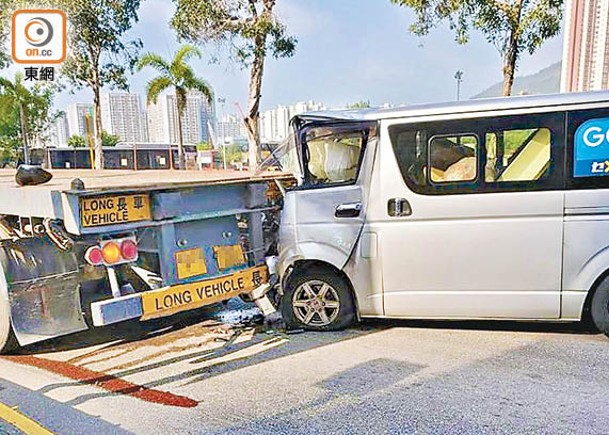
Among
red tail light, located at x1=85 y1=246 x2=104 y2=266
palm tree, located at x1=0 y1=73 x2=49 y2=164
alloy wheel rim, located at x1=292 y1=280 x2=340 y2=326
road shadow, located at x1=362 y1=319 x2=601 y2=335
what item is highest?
palm tree, located at x1=0 y1=73 x2=49 y2=164

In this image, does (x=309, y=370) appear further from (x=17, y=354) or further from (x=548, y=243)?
(x=17, y=354)

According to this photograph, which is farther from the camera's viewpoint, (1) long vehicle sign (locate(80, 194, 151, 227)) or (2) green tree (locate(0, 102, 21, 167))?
A: (2) green tree (locate(0, 102, 21, 167))

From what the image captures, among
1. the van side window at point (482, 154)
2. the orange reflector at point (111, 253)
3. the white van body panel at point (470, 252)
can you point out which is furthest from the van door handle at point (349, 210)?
the orange reflector at point (111, 253)

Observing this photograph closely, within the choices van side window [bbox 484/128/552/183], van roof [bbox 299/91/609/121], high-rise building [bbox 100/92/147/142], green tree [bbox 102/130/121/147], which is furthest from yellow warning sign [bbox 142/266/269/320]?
green tree [bbox 102/130/121/147]

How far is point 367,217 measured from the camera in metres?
4.86

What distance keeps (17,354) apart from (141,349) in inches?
44.7

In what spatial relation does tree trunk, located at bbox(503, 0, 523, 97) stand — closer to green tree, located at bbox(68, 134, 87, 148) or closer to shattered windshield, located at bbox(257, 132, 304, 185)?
shattered windshield, located at bbox(257, 132, 304, 185)

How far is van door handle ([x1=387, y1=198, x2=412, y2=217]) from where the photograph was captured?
4750mm

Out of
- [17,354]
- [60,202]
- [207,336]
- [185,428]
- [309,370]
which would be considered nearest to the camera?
[185,428]

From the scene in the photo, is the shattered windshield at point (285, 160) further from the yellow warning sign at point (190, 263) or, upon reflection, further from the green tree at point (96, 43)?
the green tree at point (96, 43)

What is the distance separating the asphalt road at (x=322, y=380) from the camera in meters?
3.39

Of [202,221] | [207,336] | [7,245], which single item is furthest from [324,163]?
[7,245]

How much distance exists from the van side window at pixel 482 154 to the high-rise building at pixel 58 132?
33852mm

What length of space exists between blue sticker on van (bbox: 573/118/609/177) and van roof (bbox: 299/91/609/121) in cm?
20
